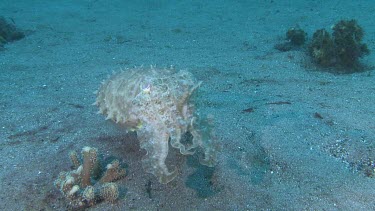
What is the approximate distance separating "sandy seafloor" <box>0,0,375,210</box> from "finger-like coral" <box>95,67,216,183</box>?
2.40 ft

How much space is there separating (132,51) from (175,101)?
6.80 m

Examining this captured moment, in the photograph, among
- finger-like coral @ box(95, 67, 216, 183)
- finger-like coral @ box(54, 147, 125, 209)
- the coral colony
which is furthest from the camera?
the coral colony

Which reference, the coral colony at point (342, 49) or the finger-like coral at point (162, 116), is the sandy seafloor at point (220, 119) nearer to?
the coral colony at point (342, 49)

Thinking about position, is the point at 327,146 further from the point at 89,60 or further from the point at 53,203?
the point at 89,60

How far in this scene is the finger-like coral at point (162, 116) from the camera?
314 cm

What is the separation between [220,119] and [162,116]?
7.15 ft

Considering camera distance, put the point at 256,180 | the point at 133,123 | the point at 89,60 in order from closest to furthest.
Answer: the point at 133,123, the point at 256,180, the point at 89,60

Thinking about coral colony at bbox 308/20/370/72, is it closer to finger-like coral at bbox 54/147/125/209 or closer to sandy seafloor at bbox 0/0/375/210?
sandy seafloor at bbox 0/0/375/210

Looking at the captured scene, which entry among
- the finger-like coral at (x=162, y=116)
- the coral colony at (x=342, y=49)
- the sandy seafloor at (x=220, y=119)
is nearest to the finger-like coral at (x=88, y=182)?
the sandy seafloor at (x=220, y=119)

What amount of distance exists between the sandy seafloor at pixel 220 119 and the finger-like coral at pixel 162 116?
731 mm

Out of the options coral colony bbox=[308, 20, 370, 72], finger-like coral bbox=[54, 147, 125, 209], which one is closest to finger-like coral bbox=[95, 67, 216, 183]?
finger-like coral bbox=[54, 147, 125, 209]

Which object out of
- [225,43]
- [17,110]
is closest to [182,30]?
[225,43]

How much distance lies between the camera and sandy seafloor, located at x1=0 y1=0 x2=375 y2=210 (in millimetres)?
3723

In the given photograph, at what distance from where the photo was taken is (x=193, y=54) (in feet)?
30.1
